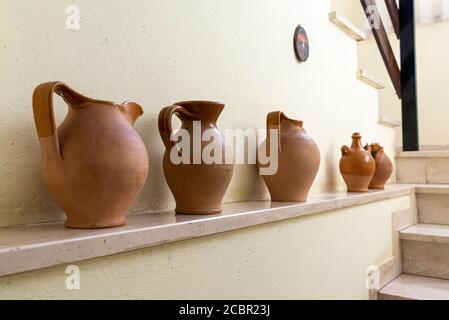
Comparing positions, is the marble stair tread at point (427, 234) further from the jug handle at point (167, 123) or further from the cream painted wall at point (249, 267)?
the jug handle at point (167, 123)

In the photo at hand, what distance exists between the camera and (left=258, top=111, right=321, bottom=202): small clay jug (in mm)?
1050

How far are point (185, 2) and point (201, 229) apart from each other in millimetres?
621

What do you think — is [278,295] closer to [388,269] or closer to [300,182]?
[300,182]

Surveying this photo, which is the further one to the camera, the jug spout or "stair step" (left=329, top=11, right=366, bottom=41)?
"stair step" (left=329, top=11, right=366, bottom=41)

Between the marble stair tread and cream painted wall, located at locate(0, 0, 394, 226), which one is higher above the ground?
cream painted wall, located at locate(0, 0, 394, 226)

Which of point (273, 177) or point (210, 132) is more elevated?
point (210, 132)

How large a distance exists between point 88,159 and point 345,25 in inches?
58.9

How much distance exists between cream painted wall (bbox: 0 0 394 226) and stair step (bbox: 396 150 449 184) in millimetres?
634

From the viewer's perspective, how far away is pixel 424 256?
58.9 inches

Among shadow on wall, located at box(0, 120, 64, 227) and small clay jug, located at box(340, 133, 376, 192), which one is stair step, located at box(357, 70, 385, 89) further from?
shadow on wall, located at box(0, 120, 64, 227)

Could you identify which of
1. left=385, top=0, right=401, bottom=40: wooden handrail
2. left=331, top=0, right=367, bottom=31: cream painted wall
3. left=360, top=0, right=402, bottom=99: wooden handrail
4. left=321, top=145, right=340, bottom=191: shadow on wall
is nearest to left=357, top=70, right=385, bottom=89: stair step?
left=360, top=0, right=402, bottom=99: wooden handrail

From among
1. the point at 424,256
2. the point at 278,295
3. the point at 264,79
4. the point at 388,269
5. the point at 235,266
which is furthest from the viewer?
the point at 424,256

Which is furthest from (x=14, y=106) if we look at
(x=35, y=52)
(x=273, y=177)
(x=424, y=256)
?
(x=424, y=256)

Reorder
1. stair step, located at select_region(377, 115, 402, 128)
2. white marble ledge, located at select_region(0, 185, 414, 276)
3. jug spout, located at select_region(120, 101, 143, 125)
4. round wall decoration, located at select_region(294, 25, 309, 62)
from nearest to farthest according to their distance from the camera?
white marble ledge, located at select_region(0, 185, 414, 276)
jug spout, located at select_region(120, 101, 143, 125)
round wall decoration, located at select_region(294, 25, 309, 62)
stair step, located at select_region(377, 115, 402, 128)
